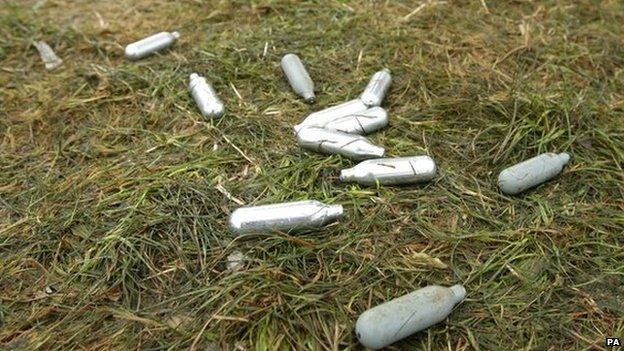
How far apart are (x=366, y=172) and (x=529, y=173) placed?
990mm

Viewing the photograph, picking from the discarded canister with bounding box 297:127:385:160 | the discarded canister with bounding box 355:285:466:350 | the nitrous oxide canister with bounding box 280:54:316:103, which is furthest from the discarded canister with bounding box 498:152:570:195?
the nitrous oxide canister with bounding box 280:54:316:103

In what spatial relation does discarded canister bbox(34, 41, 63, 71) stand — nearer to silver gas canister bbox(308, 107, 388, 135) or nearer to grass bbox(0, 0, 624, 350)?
grass bbox(0, 0, 624, 350)

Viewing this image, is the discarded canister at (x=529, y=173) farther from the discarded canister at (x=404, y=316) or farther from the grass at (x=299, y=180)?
the discarded canister at (x=404, y=316)

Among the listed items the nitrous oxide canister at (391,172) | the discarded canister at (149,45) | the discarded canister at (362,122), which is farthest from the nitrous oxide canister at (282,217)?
the discarded canister at (149,45)

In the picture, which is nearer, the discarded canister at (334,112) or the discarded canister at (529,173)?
the discarded canister at (529,173)

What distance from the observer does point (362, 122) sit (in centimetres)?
388

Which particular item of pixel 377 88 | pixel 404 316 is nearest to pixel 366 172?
pixel 377 88

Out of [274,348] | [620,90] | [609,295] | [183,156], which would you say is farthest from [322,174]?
[620,90]

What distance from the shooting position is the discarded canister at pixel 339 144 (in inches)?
144

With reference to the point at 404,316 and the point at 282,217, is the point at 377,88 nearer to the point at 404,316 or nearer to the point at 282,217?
the point at 282,217

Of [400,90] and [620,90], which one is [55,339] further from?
[620,90]

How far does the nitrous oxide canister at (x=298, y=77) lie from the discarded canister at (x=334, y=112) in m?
0.22

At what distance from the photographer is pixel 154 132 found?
4.00 m

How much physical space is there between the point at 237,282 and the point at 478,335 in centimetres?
124
